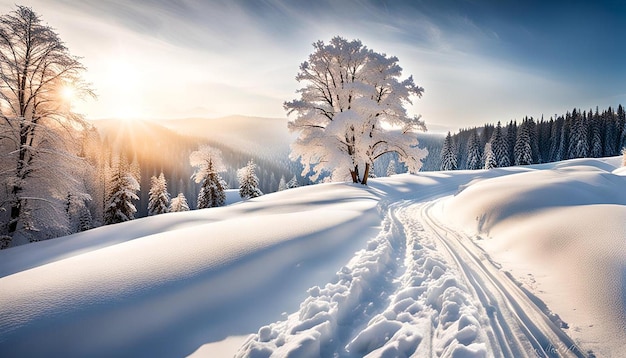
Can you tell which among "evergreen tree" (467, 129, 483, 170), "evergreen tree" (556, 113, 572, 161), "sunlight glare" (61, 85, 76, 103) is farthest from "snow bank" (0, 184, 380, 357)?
"evergreen tree" (556, 113, 572, 161)

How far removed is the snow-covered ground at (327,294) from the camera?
126 inches

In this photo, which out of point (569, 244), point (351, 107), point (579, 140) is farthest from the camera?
point (579, 140)

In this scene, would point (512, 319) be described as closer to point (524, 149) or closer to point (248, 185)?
point (248, 185)

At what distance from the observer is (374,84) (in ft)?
59.6

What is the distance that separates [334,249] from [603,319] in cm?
456

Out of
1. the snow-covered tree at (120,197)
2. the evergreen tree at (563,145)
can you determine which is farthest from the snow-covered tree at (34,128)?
the evergreen tree at (563,145)

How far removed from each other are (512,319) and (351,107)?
15089 mm

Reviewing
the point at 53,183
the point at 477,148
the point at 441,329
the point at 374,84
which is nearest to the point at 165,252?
the point at 441,329

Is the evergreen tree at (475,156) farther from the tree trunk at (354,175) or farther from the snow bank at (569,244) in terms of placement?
the snow bank at (569,244)

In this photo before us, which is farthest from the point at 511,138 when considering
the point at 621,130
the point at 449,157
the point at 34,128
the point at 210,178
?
the point at 34,128

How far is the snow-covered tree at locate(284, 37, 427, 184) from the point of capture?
17203 mm

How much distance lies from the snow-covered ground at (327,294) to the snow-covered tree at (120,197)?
77.4 feet

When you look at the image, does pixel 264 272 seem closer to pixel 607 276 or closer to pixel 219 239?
pixel 219 239

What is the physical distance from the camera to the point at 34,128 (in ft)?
41.2
